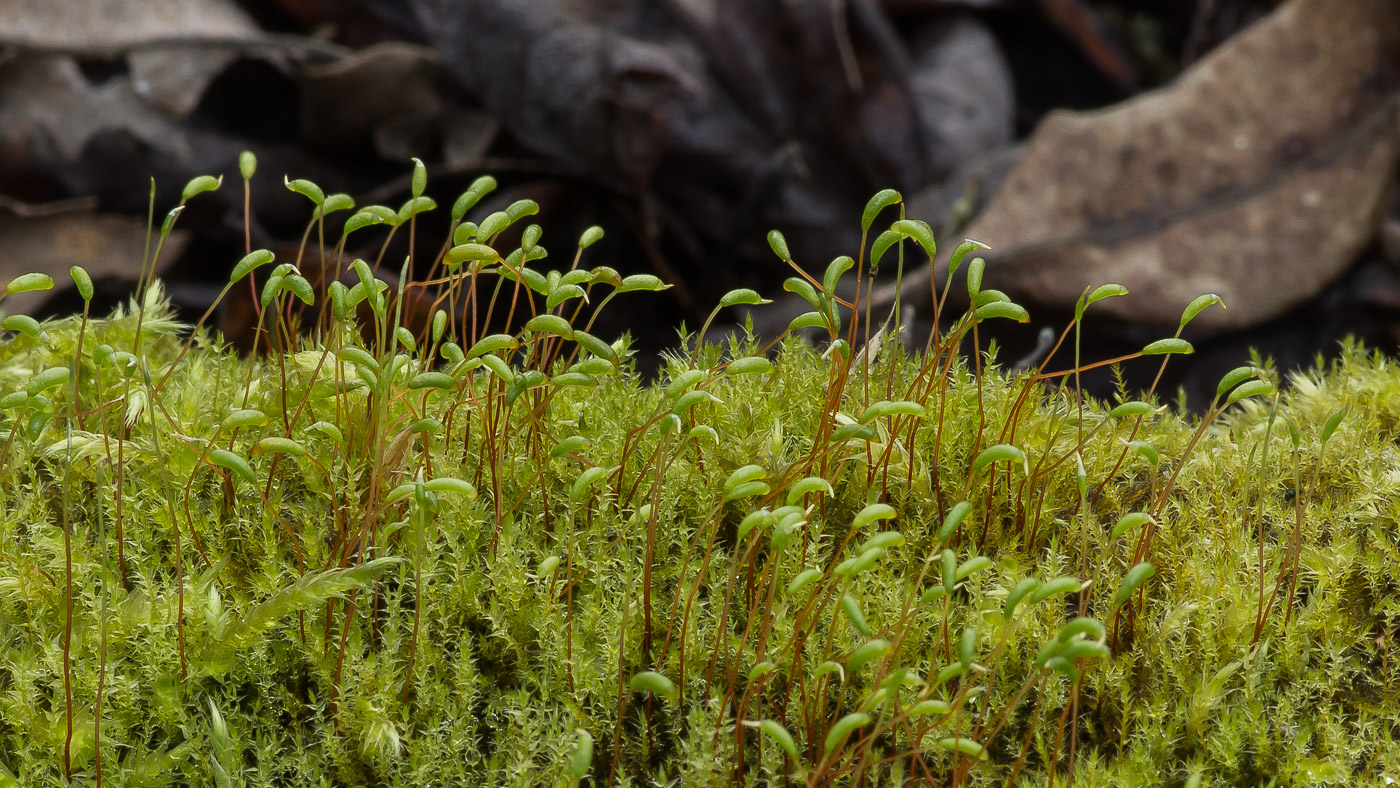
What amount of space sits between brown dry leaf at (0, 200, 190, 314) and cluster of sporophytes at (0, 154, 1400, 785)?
153 centimetres

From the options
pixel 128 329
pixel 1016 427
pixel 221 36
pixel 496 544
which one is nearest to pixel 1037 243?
pixel 1016 427

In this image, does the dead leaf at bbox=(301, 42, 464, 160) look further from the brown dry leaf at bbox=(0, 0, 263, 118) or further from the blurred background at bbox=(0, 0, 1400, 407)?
the brown dry leaf at bbox=(0, 0, 263, 118)

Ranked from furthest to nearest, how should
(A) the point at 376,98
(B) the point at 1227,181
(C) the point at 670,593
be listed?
1. (A) the point at 376,98
2. (B) the point at 1227,181
3. (C) the point at 670,593

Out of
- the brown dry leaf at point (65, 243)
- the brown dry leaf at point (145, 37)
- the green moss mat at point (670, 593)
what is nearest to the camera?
the green moss mat at point (670, 593)

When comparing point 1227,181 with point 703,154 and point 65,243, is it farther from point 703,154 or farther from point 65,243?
point 65,243

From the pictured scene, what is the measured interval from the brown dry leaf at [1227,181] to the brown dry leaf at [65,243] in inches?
85.1

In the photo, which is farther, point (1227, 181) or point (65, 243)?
point (1227, 181)

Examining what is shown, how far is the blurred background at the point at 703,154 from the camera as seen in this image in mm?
2738

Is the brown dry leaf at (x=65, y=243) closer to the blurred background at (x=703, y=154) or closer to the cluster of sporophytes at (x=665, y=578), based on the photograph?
the blurred background at (x=703, y=154)

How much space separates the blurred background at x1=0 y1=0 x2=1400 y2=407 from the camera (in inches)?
108

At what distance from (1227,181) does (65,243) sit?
3.19 metres

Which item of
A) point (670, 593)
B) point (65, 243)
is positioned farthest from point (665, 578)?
point (65, 243)

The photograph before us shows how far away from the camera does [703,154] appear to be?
297 cm

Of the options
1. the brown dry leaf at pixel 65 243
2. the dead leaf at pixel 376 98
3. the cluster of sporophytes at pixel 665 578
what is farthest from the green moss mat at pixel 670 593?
the dead leaf at pixel 376 98
